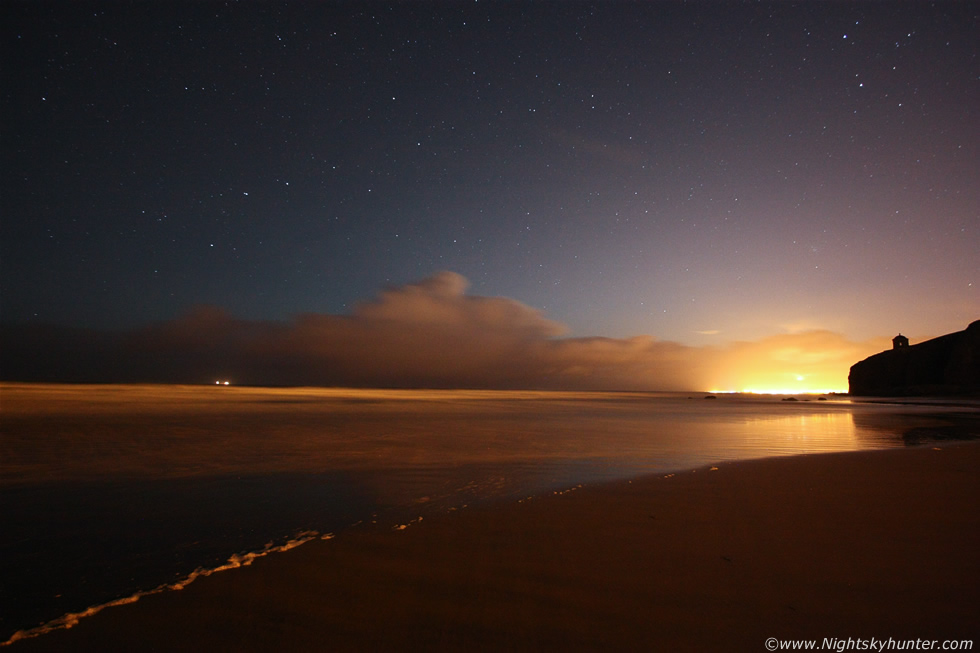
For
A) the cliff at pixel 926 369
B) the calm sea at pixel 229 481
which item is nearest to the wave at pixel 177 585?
the calm sea at pixel 229 481

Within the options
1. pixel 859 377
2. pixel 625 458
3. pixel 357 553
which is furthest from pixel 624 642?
pixel 859 377

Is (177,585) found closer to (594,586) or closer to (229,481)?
(594,586)

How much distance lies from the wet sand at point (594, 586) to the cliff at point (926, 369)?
66.2 meters

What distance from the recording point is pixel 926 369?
66312mm

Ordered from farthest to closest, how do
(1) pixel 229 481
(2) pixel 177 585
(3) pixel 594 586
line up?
(1) pixel 229 481 → (2) pixel 177 585 → (3) pixel 594 586

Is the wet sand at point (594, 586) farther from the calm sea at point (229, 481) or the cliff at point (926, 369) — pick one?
the cliff at point (926, 369)

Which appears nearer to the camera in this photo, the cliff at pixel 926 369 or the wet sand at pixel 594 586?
the wet sand at pixel 594 586

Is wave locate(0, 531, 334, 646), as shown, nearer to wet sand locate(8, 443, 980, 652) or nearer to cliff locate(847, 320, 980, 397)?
wet sand locate(8, 443, 980, 652)

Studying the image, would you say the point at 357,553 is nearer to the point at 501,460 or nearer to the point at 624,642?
the point at 624,642

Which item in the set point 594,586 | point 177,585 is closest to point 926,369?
point 594,586

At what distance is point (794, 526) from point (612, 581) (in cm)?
235

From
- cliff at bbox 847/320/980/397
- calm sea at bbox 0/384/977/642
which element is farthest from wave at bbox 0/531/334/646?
cliff at bbox 847/320/980/397

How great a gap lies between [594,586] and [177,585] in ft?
9.41

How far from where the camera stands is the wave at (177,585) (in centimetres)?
262
